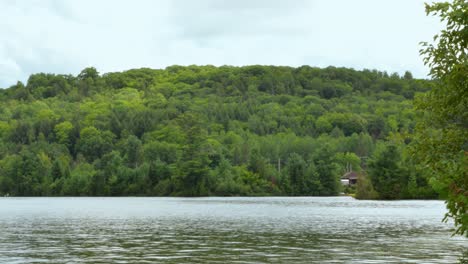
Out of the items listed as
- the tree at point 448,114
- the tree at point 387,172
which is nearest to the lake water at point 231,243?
the tree at point 448,114

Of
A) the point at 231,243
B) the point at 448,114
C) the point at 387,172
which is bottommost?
the point at 231,243

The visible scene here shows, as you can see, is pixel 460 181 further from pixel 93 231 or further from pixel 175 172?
pixel 175 172

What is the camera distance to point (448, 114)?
3011cm

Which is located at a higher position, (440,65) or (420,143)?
(440,65)

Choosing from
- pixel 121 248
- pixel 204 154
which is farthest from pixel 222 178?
pixel 121 248

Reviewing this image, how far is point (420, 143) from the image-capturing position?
3034cm

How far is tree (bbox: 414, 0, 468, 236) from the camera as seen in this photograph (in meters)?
26.4

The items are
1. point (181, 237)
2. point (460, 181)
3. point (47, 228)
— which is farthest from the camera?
point (47, 228)

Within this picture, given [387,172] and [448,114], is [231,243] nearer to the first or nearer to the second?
[448,114]

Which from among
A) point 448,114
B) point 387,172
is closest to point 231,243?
point 448,114

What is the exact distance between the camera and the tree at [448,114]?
1041 inches

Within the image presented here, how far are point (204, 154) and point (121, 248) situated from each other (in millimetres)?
144292

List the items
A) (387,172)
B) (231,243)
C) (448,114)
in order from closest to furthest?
(448,114), (231,243), (387,172)

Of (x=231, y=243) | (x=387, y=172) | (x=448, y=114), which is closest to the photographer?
(x=448, y=114)
